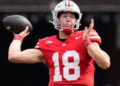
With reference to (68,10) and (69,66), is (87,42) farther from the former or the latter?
(68,10)

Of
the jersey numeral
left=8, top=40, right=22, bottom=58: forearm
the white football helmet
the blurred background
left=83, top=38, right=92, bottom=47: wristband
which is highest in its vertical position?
the white football helmet

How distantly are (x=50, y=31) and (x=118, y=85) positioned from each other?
89.3 inches

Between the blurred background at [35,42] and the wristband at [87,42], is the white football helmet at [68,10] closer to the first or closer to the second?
the wristband at [87,42]

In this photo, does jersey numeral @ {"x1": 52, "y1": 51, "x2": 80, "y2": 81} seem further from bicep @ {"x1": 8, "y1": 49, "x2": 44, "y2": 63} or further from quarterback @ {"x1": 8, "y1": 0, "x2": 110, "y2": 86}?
bicep @ {"x1": 8, "y1": 49, "x2": 44, "y2": 63}

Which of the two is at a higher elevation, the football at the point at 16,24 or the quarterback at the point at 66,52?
the football at the point at 16,24

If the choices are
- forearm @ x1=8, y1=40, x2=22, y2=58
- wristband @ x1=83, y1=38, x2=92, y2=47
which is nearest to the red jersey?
wristband @ x1=83, y1=38, x2=92, y2=47

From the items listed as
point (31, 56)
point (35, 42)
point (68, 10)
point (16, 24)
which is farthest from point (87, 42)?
point (35, 42)

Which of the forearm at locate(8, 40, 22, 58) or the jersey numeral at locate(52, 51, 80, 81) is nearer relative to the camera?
the jersey numeral at locate(52, 51, 80, 81)

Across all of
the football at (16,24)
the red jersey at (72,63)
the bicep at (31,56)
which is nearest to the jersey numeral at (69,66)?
the red jersey at (72,63)

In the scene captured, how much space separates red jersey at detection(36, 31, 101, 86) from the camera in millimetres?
6012

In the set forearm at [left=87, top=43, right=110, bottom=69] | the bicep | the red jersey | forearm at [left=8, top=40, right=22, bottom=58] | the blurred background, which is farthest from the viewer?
the blurred background

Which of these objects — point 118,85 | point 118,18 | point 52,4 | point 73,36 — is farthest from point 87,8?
point 73,36

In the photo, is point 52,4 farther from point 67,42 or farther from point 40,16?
point 67,42

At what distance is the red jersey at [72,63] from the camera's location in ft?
19.7
